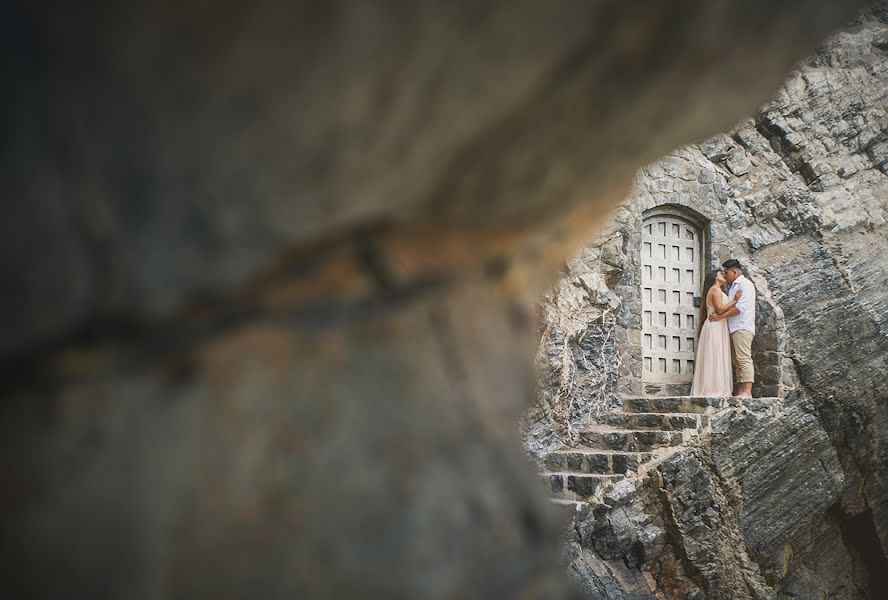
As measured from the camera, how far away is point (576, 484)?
7105 millimetres

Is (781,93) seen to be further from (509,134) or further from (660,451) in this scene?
(509,134)

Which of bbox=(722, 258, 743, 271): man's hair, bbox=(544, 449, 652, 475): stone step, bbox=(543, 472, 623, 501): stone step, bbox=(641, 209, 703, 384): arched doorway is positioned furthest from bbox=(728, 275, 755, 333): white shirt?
bbox=(543, 472, 623, 501): stone step

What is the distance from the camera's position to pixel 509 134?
1.20 metres

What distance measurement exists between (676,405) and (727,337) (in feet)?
5.80

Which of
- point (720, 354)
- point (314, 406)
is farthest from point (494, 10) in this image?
point (720, 354)

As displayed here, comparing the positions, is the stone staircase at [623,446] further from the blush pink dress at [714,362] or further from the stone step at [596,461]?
the blush pink dress at [714,362]

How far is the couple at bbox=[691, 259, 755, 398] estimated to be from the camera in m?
9.38

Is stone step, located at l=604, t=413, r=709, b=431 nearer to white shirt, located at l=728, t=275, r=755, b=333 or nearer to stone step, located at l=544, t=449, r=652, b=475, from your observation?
stone step, located at l=544, t=449, r=652, b=475

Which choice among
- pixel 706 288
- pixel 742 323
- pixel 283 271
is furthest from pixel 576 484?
pixel 283 271

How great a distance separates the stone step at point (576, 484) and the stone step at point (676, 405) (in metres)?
1.35

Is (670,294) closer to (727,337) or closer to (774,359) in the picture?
(727,337)

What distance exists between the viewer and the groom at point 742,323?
937 cm

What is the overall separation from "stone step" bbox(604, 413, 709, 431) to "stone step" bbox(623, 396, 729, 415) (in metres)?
0.22


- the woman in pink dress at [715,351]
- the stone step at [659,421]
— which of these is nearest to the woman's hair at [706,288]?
the woman in pink dress at [715,351]
